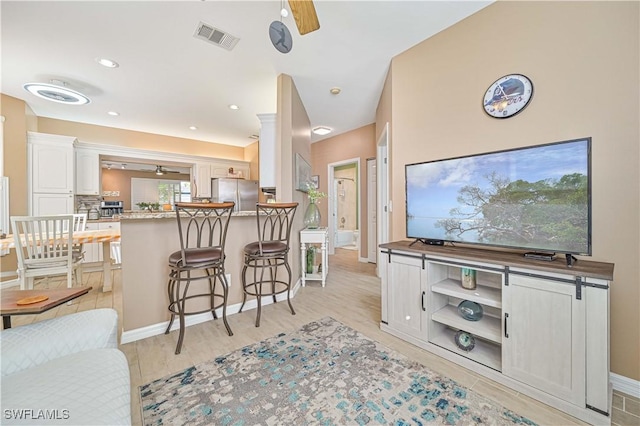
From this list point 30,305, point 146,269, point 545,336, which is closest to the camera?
point 30,305

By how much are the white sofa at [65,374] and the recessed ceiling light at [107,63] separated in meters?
2.99

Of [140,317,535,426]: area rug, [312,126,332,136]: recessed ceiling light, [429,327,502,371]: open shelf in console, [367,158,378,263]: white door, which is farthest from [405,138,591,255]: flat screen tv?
[312,126,332,136]: recessed ceiling light

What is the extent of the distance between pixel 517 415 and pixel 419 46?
3009mm

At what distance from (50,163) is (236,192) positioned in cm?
306

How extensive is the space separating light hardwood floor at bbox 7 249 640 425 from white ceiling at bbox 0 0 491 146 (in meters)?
2.39

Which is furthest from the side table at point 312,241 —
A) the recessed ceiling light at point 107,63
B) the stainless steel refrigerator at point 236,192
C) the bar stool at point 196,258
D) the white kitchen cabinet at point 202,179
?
the white kitchen cabinet at point 202,179

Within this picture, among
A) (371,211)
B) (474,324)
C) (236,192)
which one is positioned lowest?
(474,324)

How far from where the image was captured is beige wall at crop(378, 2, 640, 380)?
145cm

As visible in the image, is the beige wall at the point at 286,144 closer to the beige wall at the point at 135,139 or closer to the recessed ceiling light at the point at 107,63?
the recessed ceiling light at the point at 107,63

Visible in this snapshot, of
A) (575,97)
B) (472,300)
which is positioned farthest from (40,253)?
(575,97)

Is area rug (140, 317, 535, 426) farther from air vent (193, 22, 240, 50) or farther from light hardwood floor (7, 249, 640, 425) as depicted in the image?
air vent (193, 22, 240, 50)

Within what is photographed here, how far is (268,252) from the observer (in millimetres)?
2373

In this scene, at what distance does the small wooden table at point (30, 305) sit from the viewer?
3.09ft

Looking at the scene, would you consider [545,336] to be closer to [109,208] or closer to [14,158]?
[14,158]
